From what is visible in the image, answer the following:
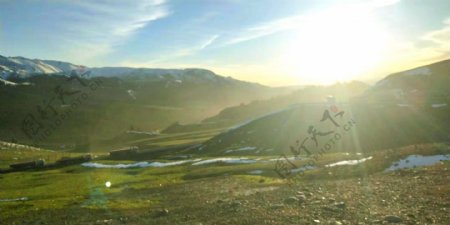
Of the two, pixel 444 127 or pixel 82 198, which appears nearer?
pixel 82 198

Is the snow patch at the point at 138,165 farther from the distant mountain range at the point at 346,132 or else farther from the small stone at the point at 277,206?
the small stone at the point at 277,206

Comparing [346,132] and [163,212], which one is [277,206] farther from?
[346,132]

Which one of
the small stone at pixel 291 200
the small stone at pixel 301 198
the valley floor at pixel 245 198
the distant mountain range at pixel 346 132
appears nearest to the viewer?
the valley floor at pixel 245 198

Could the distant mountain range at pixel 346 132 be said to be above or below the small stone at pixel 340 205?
above

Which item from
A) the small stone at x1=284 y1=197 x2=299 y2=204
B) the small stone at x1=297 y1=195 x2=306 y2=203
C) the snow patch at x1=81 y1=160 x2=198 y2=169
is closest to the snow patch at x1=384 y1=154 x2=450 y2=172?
the small stone at x1=297 y1=195 x2=306 y2=203

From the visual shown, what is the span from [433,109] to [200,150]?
56.5 metres

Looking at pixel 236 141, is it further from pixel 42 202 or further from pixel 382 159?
pixel 42 202

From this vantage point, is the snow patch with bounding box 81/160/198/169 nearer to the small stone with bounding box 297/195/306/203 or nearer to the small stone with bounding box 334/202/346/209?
the small stone with bounding box 297/195/306/203

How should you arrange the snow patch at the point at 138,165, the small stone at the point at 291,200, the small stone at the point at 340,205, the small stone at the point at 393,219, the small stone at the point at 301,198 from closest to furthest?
the small stone at the point at 393,219
the small stone at the point at 340,205
the small stone at the point at 291,200
the small stone at the point at 301,198
the snow patch at the point at 138,165

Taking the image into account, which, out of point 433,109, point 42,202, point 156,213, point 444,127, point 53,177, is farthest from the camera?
point 433,109

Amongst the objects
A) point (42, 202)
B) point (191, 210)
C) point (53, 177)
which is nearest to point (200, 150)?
point (53, 177)

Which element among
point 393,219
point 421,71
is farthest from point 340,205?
point 421,71

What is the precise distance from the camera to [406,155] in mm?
58906

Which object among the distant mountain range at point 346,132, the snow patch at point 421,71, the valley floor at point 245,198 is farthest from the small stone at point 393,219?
the snow patch at point 421,71
